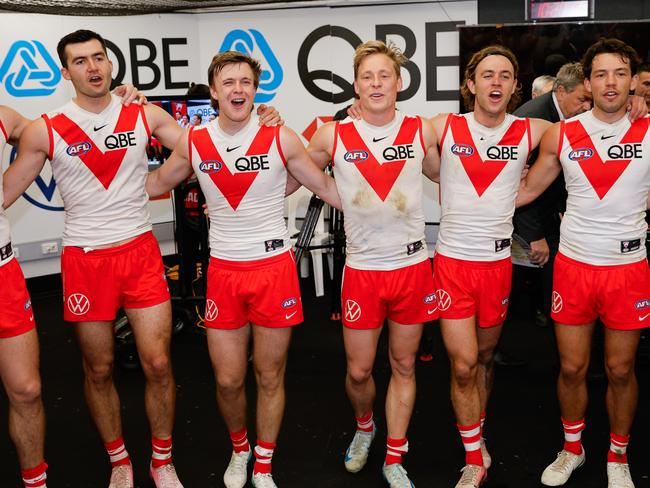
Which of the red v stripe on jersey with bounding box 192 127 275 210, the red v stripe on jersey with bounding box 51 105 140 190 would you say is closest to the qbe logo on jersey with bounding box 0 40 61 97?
the red v stripe on jersey with bounding box 51 105 140 190

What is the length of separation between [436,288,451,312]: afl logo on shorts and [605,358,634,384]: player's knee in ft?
2.23

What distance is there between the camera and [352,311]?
325 centimetres

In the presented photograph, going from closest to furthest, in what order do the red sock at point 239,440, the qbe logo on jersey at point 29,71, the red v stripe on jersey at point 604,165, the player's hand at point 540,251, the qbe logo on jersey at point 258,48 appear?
the red v stripe on jersey at point 604,165 < the red sock at point 239,440 < the player's hand at point 540,251 < the qbe logo on jersey at point 29,71 < the qbe logo on jersey at point 258,48

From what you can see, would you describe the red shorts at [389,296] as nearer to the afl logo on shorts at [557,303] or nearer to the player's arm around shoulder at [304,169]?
the player's arm around shoulder at [304,169]

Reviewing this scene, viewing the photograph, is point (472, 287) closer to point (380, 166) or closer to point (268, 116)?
point (380, 166)

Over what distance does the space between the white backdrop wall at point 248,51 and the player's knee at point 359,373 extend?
3704 millimetres

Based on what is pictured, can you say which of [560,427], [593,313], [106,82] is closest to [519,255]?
[560,427]

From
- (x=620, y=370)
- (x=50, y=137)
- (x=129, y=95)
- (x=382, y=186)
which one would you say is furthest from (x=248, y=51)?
(x=620, y=370)

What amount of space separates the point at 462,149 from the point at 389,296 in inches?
25.6

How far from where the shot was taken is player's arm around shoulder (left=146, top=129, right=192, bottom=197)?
318 centimetres

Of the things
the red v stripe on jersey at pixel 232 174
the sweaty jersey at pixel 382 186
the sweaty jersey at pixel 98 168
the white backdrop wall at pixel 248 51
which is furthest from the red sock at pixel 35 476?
the white backdrop wall at pixel 248 51

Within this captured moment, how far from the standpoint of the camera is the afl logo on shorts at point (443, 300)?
322 cm

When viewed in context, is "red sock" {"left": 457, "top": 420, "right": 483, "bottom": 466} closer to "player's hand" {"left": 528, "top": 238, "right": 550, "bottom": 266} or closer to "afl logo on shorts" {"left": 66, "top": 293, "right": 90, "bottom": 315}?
"player's hand" {"left": 528, "top": 238, "right": 550, "bottom": 266}

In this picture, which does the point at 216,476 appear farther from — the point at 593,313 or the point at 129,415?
the point at 593,313
